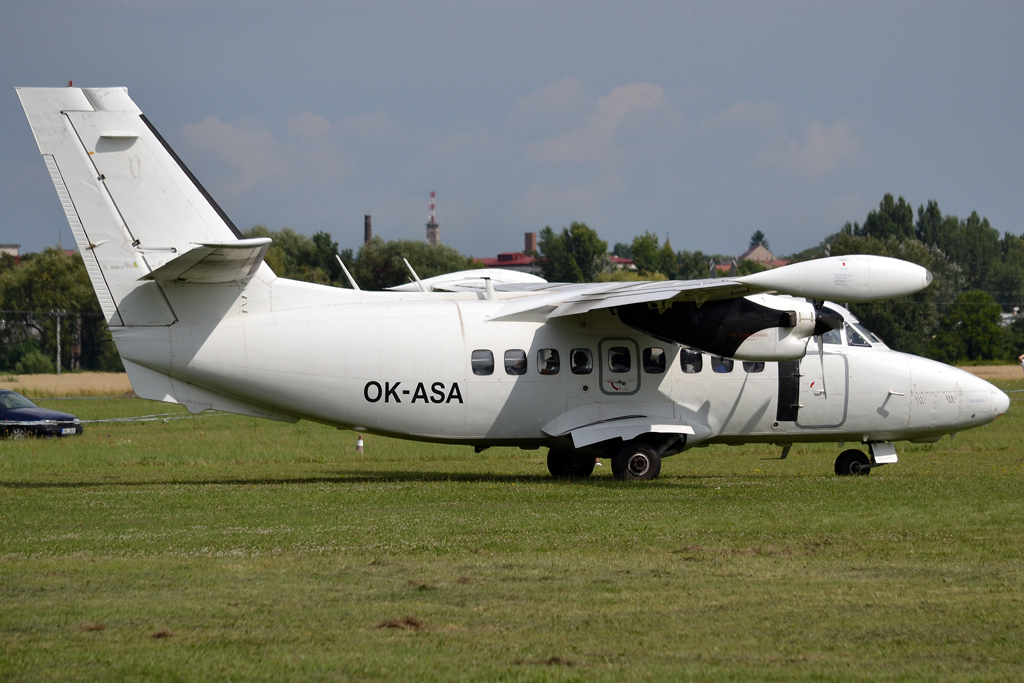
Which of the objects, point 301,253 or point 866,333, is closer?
point 866,333

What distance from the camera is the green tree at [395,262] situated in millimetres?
92062

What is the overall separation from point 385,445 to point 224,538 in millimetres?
16549

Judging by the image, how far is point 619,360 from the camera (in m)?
18.7

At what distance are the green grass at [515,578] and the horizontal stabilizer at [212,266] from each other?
137 inches

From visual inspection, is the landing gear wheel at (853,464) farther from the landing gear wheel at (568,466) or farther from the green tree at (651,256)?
the green tree at (651,256)

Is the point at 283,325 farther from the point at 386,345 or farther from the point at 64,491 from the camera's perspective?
the point at 64,491

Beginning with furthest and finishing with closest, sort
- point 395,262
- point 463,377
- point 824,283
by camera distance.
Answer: point 395,262 → point 463,377 → point 824,283

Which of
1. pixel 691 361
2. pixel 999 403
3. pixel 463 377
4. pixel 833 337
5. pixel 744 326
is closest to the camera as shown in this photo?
pixel 744 326

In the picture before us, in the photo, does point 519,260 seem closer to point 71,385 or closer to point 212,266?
point 71,385

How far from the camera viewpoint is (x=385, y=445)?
28797 millimetres

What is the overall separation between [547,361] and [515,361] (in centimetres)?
58

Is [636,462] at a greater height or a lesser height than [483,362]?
lesser

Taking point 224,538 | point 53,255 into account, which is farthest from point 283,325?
point 53,255

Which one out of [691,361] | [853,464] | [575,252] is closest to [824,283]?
[691,361]
